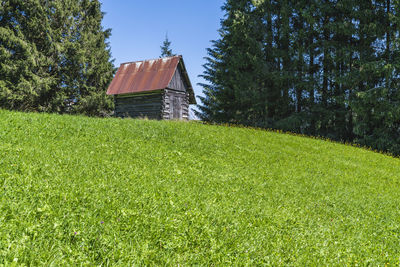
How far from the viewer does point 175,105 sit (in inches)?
976

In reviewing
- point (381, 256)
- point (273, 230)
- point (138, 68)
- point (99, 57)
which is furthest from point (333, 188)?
point (99, 57)

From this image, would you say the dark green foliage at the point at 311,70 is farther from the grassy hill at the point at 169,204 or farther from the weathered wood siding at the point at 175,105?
the grassy hill at the point at 169,204

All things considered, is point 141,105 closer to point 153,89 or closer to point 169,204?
point 153,89

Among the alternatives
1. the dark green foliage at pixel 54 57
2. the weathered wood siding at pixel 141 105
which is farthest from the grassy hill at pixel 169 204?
the dark green foliage at pixel 54 57

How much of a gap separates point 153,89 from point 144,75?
2603 mm

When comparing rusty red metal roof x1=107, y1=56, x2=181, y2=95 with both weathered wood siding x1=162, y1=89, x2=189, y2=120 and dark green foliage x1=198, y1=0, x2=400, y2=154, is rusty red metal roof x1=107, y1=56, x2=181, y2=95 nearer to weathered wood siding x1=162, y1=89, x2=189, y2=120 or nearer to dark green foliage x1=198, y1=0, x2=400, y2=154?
weathered wood siding x1=162, y1=89, x2=189, y2=120

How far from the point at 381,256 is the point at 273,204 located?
2.19 metres

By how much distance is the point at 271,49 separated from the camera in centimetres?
2595

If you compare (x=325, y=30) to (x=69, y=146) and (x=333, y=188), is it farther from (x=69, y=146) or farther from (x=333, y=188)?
(x=69, y=146)

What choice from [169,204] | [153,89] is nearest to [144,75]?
[153,89]

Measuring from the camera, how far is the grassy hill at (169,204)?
321 cm

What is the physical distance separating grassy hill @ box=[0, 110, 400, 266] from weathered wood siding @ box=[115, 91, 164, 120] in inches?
530

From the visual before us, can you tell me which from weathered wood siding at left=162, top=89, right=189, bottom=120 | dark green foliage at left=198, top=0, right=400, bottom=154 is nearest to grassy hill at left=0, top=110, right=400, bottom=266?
dark green foliage at left=198, top=0, right=400, bottom=154

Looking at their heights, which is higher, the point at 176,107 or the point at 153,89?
the point at 153,89
